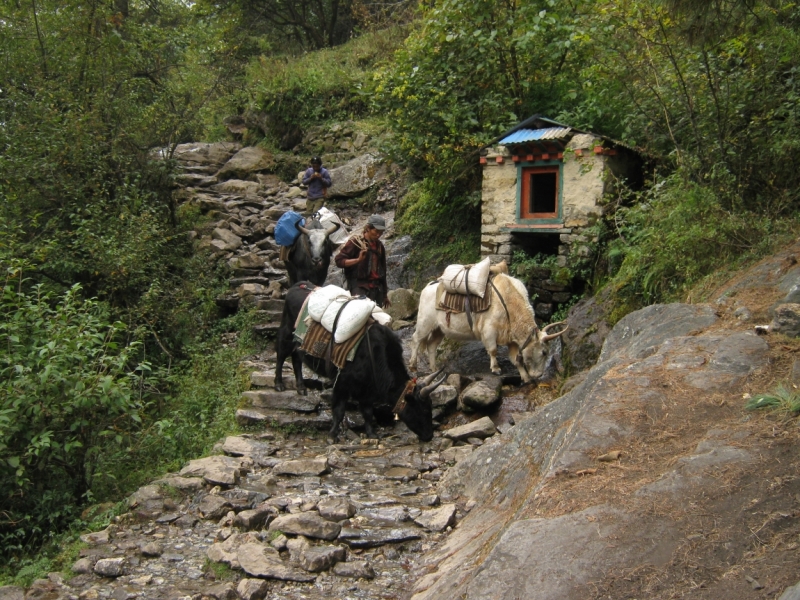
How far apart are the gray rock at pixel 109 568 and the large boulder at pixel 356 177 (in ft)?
42.3

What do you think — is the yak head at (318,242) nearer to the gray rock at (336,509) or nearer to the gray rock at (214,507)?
the gray rock at (214,507)

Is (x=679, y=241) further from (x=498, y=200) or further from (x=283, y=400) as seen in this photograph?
(x=283, y=400)

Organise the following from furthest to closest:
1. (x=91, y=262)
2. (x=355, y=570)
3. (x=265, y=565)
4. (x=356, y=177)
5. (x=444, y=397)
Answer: (x=356, y=177) < (x=91, y=262) < (x=444, y=397) < (x=265, y=565) < (x=355, y=570)

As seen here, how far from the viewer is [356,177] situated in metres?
17.7

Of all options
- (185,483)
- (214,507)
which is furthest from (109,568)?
(185,483)

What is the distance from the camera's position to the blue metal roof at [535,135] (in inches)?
426

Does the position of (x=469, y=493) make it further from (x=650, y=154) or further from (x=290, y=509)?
(x=650, y=154)

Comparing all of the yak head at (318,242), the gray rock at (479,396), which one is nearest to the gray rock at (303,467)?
the gray rock at (479,396)

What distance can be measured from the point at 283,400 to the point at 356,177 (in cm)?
956

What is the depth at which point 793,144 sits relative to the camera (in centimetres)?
771

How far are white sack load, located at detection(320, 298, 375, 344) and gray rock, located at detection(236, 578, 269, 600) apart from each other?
3566mm

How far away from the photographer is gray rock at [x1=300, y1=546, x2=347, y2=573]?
16.6ft

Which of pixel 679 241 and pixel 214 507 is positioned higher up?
pixel 679 241

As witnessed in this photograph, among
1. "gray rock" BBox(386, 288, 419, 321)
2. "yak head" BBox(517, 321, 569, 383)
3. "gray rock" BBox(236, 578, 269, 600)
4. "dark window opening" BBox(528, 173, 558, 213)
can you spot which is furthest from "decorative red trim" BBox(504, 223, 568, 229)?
"gray rock" BBox(236, 578, 269, 600)
